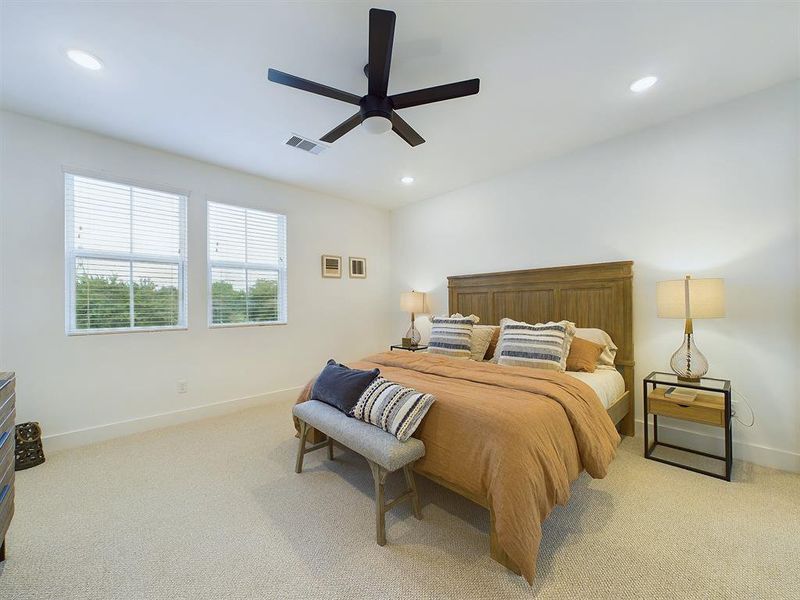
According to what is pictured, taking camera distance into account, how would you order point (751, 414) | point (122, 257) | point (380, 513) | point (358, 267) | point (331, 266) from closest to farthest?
1. point (380, 513)
2. point (751, 414)
3. point (122, 257)
4. point (331, 266)
5. point (358, 267)

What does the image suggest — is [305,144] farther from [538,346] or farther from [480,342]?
[538,346]

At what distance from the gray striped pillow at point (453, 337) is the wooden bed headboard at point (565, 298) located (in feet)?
1.45

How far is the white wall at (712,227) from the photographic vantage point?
7.49 ft

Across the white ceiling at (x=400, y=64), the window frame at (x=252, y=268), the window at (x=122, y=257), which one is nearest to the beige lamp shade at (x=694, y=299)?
the white ceiling at (x=400, y=64)

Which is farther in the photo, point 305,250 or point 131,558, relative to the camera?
point 305,250

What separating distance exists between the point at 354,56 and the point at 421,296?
9.45 feet

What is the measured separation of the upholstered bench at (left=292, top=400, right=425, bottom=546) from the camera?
1668 mm

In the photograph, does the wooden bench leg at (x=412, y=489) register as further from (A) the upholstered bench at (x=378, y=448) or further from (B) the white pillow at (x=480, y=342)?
(B) the white pillow at (x=480, y=342)

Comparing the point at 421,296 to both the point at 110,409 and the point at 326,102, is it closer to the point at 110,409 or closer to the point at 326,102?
the point at 326,102

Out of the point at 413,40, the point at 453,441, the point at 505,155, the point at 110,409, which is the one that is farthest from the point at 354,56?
the point at 110,409

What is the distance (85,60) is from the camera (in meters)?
1.99

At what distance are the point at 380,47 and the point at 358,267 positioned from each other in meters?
3.36

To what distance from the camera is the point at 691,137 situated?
8.55 ft

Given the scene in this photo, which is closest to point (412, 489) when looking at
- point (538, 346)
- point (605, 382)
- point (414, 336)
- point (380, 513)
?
point (380, 513)
